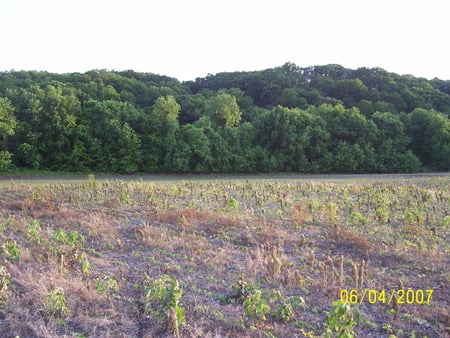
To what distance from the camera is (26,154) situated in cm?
3994

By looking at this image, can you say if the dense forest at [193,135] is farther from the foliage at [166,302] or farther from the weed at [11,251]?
the foliage at [166,302]

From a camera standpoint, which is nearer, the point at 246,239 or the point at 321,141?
the point at 246,239

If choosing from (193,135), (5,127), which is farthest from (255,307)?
(5,127)

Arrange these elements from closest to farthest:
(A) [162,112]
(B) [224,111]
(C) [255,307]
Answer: (C) [255,307]
(A) [162,112]
(B) [224,111]

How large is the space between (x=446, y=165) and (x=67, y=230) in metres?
47.6

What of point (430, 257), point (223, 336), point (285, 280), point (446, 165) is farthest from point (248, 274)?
point (446, 165)

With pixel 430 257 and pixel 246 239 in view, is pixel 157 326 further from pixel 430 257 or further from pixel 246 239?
pixel 430 257

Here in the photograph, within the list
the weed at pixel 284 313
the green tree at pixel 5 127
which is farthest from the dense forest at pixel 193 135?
the weed at pixel 284 313

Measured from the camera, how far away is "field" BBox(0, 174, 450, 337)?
5027 mm

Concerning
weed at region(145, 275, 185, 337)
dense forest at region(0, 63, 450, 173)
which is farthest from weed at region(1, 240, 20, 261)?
dense forest at region(0, 63, 450, 173)

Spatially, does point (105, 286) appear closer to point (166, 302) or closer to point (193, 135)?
point (166, 302)

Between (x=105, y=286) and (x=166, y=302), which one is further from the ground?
(x=166, y=302)

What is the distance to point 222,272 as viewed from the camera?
6.98m

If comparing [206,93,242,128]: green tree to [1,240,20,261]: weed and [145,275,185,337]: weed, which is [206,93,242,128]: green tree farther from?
[145,275,185,337]: weed
